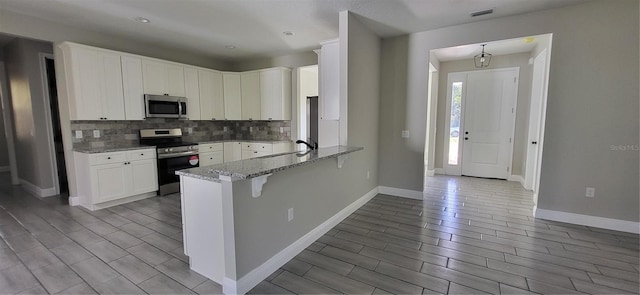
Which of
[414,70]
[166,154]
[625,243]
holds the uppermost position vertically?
[414,70]

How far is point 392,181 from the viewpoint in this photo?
170 inches

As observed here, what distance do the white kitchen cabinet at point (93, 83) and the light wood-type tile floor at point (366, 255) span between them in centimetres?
137

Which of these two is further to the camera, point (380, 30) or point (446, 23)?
point (380, 30)

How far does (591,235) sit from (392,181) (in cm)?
230

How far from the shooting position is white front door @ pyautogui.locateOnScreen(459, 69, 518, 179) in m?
5.18

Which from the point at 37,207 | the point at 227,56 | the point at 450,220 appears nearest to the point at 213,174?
the point at 450,220

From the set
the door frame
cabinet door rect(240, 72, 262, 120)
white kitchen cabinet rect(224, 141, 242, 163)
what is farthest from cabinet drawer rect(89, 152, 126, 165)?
the door frame

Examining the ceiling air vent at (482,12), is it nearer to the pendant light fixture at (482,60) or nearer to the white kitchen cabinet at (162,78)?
the pendant light fixture at (482,60)

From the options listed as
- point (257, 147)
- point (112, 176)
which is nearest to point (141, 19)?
point (112, 176)

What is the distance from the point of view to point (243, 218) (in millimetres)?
1890

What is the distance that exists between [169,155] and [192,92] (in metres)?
1.30

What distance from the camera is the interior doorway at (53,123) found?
4.25 m

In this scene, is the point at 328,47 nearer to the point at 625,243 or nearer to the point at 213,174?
the point at 213,174

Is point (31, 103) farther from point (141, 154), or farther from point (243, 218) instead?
point (243, 218)
